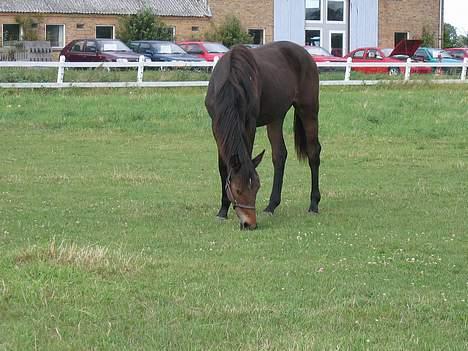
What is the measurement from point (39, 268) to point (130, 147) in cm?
1248

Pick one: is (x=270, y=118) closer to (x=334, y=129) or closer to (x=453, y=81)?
(x=334, y=129)

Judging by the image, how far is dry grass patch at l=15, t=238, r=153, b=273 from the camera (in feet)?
24.3

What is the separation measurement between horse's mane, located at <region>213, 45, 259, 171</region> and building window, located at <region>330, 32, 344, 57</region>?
45.5m

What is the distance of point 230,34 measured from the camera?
5028 centimetres

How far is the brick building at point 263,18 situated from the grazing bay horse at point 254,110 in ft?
125

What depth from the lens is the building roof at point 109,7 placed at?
48.8 m

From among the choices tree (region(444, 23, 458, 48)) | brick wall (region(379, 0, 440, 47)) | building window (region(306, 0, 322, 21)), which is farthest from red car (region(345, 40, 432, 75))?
tree (region(444, 23, 458, 48))

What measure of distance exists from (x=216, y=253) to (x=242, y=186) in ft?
4.39

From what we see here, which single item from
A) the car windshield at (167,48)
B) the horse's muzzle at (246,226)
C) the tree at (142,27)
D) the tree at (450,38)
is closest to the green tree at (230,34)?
the tree at (142,27)

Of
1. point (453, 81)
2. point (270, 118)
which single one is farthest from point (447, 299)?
point (453, 81)

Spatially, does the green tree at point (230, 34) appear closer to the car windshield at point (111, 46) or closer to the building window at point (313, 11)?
the building window at point (313, 11)

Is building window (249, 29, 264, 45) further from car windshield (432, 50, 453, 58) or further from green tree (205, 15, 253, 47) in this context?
car windshield (432, 50, 453, 58)

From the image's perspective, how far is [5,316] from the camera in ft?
20.3

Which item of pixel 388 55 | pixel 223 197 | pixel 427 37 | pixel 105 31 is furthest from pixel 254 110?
pixel 427 37
